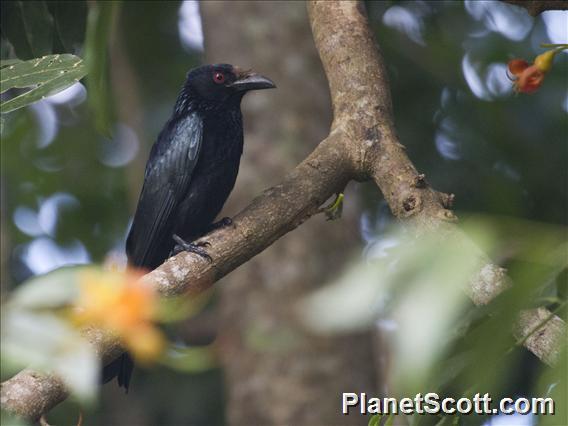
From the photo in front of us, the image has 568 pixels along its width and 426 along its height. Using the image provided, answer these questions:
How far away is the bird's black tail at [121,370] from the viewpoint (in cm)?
367

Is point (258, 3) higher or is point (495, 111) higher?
point (258, 3)

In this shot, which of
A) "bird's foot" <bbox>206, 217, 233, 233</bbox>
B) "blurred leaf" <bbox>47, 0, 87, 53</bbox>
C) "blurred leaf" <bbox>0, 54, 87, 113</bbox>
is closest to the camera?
"blurred leaf" <bbox>0, 54, 87, 113</bbox>

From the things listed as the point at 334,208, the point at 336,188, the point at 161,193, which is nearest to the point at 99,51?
the point at 336,188

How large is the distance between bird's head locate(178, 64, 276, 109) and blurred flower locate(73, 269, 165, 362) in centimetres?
353

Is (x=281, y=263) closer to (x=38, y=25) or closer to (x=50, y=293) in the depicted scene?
(x=38, y=25)

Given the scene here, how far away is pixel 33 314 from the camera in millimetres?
1300

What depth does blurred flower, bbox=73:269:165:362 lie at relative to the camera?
1236mm

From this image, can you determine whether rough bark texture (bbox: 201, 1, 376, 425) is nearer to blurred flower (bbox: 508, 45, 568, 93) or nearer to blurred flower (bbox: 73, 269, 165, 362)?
blurred flower (bbox: 508, 45, 568, 93)

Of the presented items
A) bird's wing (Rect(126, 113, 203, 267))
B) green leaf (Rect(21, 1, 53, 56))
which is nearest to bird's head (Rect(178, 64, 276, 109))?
bird's wing (Rect(126, 113, 203, 267))

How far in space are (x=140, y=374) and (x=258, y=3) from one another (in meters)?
2.67

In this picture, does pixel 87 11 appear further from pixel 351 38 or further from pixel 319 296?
pixel 319 296

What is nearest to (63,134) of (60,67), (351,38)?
(351,38)

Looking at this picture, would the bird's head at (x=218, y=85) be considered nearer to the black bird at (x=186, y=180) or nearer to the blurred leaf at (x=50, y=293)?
the black bird at (x=186, y=180)

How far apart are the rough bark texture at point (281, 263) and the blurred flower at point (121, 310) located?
363 centimetres
